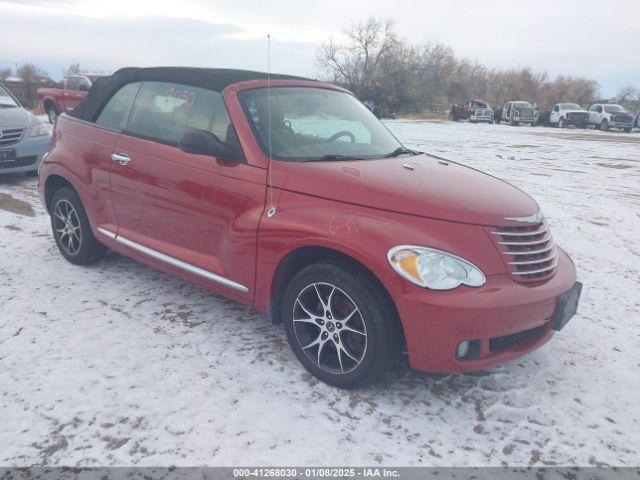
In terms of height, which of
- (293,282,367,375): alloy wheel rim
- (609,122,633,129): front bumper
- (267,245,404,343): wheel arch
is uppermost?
(609,122,633,129): front bumper

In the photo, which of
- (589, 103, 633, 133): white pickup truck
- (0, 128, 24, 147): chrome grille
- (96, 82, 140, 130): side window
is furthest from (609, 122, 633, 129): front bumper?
(96, 82, 140, 130): side window

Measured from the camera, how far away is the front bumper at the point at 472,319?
2529 mm

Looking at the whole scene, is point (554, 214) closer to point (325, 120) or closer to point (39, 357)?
point (325, 120)

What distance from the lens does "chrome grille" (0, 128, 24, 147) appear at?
751 cm

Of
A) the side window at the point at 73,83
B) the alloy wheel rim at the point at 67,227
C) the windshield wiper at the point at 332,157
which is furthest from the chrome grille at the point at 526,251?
the side window at the point at 73,83

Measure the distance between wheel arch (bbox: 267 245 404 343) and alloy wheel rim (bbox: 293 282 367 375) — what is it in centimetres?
16

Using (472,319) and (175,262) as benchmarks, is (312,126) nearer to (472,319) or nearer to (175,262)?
(175,262)

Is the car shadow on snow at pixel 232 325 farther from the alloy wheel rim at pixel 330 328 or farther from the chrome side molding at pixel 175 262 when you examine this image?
the chrome side molding at pixel 175 262

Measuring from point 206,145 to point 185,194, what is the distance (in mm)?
463

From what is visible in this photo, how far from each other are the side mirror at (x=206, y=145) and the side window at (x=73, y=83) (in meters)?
16.6

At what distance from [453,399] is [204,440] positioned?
4.61ft

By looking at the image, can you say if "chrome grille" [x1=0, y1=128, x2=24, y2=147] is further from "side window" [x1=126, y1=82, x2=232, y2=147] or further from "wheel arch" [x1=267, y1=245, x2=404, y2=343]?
"wheel arch" [x1=267, y1=245, x2=404, y2=343]

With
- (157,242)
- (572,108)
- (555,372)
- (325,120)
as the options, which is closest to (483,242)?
(555,372)

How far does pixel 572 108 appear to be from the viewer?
3475 cm
